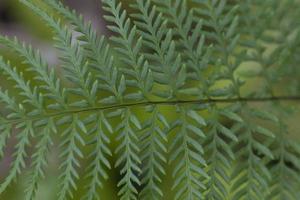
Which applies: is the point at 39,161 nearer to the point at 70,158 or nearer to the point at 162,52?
the point at 70,158

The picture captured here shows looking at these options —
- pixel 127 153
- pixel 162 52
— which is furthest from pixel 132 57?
pixel 127 153

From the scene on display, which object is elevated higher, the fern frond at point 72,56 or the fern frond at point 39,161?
the fern frond at point 72,56

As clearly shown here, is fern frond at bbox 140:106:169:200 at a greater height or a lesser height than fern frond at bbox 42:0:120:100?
lesser

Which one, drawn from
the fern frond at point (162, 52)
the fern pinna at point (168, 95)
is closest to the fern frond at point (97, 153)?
the fern pinna at point (168, 95)

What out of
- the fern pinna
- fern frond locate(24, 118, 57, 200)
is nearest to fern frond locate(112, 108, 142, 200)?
the fern pinna

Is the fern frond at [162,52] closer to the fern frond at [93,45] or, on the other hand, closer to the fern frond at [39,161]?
the fern frond at [93,45]

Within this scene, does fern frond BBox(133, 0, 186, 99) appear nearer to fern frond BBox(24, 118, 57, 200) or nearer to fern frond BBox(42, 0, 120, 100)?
fern frond BBox(42, 0, 120, 100)

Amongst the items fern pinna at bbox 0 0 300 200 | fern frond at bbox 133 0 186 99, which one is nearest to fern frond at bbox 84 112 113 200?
fern pinna at bbox 0 0 300 200

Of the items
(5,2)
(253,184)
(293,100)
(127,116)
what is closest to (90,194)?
(127,116)

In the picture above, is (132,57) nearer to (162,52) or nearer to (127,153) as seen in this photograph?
(162,52)

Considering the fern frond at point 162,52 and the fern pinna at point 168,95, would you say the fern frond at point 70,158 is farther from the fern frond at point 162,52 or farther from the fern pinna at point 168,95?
the fern frond at point 162,52

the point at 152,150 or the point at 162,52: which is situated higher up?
the point at 162,52

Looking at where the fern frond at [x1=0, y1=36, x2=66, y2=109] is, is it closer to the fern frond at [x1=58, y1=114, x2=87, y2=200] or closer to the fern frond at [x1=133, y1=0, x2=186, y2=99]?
the fern frond at [x1=58, y1=114, x2=87, y2=200]
